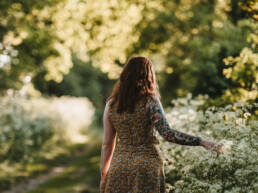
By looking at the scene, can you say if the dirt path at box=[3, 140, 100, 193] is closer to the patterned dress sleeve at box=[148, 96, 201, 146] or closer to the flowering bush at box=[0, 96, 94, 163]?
the flowering bush at box=[0, 96, 94, 163]

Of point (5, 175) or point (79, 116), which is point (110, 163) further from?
point (79, 116)

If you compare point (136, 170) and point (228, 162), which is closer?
point (136, 170)

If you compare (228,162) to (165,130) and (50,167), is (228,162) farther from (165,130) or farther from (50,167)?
(50,167)

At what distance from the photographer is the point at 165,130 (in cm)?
271

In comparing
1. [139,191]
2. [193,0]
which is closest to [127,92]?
[139,191]

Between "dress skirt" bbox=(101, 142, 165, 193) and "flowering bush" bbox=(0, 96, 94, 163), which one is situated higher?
"flowering bush" bbox=(0, 96, 94, 163)

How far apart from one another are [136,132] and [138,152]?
0.19 metres

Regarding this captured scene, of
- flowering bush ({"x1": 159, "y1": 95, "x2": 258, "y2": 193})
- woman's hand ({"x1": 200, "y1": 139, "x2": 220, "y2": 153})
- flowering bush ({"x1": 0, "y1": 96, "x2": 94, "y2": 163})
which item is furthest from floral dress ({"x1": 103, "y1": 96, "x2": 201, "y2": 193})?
flowering bush ({"x1": 0, "y1": 96, "x2": 94, "y2": 163})

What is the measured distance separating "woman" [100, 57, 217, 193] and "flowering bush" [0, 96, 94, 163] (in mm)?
A: 7241

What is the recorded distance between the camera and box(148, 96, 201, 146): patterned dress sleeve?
105 inches

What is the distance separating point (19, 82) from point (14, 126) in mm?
8259

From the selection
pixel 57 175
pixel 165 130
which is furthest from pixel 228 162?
pixel 57 175

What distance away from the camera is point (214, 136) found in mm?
4398

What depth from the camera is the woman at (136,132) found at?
2.81m
